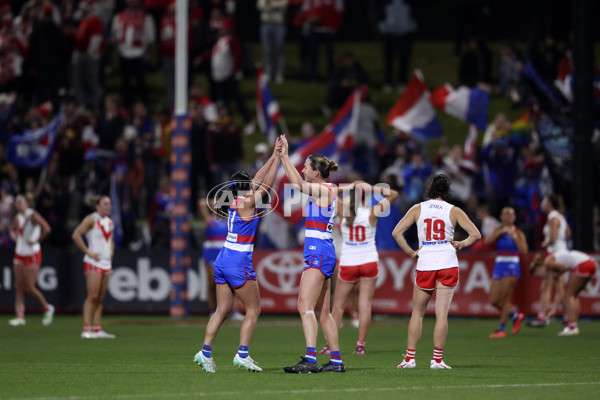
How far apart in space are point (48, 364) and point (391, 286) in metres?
11.0

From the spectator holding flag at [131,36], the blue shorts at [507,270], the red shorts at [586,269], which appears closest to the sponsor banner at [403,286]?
the red shorts at [586,269]

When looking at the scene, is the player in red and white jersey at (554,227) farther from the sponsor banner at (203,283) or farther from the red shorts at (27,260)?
the red shorts at (27,260)

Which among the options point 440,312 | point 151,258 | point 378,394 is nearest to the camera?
point 378,394

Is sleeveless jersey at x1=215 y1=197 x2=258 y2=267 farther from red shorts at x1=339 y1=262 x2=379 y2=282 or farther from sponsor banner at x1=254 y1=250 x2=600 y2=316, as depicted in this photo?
sponsor banner at x1=254 y1=250 x2=600 y2=316

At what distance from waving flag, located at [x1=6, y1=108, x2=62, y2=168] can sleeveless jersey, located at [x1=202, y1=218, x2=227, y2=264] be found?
561 cm

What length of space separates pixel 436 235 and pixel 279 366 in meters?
2.43

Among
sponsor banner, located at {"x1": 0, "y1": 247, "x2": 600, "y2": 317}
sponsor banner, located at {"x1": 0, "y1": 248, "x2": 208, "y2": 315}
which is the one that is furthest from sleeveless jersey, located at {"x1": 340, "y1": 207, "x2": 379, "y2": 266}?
sponsor banner, located at {"x1": 0, "y1": 248, "x2": 208, "y2": 315}

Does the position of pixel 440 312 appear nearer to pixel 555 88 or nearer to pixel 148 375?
pixel 148 375

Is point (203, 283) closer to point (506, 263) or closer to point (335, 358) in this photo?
point (506, 263)

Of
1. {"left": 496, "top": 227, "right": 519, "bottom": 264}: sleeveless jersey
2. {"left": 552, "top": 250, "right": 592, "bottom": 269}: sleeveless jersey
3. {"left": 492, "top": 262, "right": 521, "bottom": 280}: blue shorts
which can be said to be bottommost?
{"left": 492, "top": 262, "right": 521, "bottom": 280}: blue shorts

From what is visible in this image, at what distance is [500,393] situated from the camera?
33.4ft

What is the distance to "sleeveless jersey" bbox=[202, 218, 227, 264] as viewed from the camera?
71.5ft

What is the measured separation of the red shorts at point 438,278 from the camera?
1244 cm

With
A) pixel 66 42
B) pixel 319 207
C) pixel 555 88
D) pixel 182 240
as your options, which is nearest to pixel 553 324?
pixel 555 88
